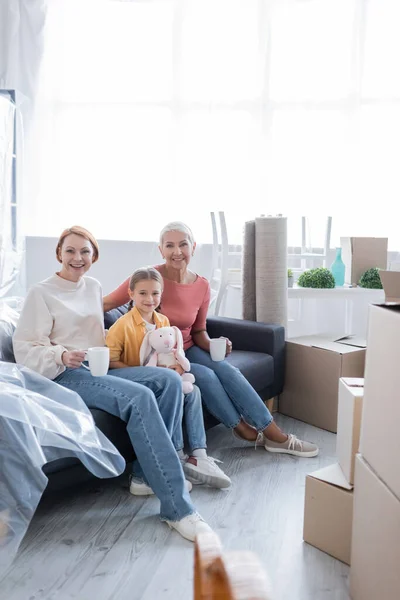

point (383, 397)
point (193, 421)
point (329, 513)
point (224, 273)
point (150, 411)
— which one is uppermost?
point (224, 273)

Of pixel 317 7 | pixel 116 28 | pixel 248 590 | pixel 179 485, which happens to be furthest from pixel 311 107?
pixel 248 590

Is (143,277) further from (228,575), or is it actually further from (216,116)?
(216,116)

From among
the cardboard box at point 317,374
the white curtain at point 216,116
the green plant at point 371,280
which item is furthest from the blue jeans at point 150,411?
the white curtain at point 216,116

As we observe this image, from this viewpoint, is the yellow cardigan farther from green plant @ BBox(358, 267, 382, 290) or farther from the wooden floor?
green plant @ BBox(358, 267, 382, 290)

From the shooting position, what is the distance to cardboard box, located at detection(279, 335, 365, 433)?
9.65ft

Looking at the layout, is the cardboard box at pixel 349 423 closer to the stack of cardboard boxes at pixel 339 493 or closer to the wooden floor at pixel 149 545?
the stack of cardboard boxes at pixel 339 493

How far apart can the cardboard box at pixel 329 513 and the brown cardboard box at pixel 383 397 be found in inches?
14.4

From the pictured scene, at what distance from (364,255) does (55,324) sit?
226cm

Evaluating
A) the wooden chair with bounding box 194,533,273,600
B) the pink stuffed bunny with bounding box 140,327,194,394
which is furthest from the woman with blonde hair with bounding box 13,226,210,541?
the wooden chair with bounding box 194,533,273,600

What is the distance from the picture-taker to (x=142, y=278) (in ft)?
7.80

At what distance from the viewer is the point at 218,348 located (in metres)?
2.55

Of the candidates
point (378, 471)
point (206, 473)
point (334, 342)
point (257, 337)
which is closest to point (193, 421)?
point (206, 473)

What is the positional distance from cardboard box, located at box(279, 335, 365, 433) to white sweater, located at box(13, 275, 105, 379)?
1.13 meters

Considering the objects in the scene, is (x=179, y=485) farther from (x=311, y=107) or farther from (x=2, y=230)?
(x=311, y=107)
